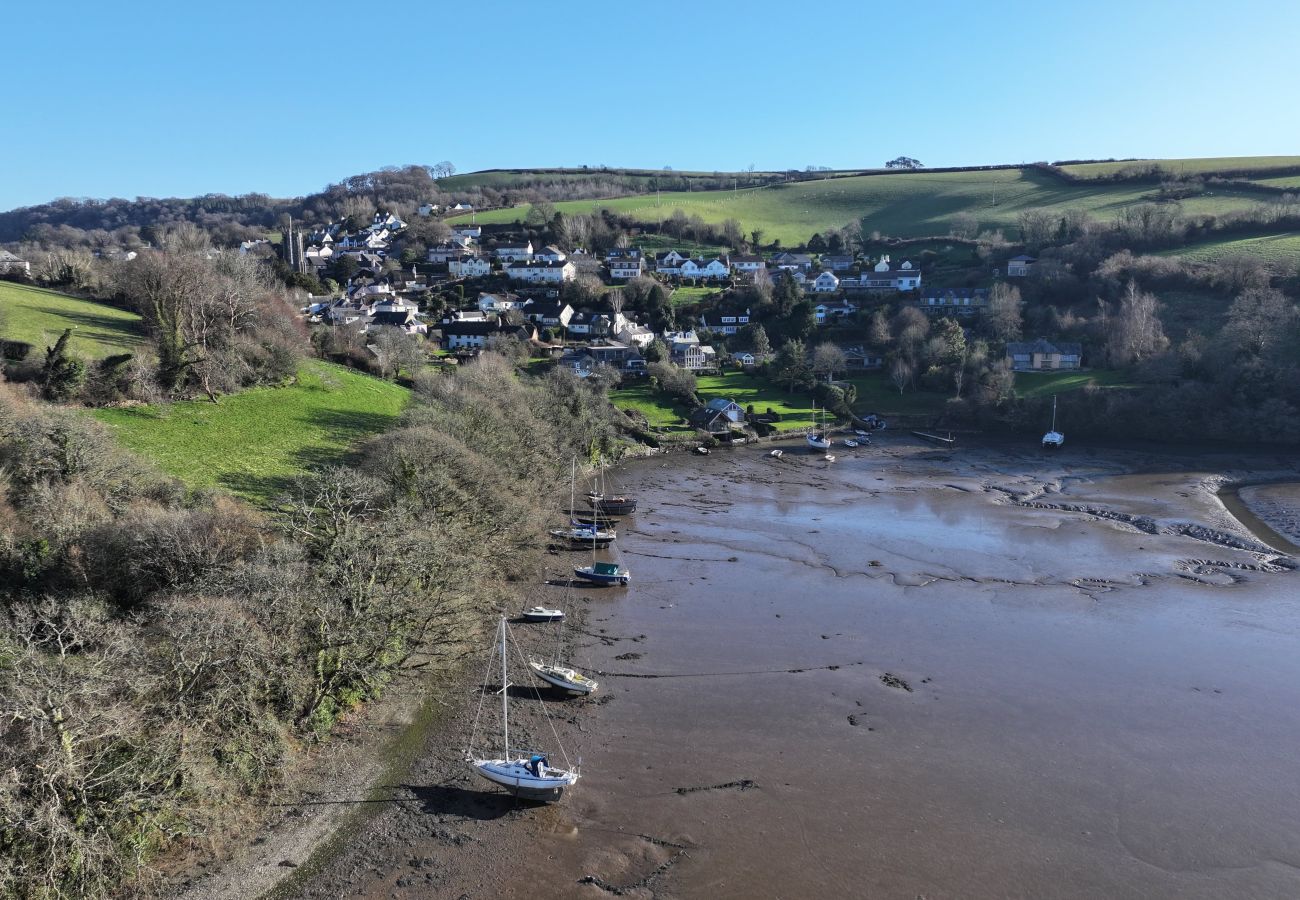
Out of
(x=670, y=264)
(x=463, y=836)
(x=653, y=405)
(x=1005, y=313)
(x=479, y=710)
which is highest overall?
(x=670, y=264)

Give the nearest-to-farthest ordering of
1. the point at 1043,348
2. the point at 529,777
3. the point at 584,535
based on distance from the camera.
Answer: the point at 529,777 < the point at 584,535 < the point at 1043,348

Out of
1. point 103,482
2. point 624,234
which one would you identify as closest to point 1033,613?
point 103,482

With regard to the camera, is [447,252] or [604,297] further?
[447,252]

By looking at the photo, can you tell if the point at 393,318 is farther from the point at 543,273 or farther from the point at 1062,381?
the point at 1062,381

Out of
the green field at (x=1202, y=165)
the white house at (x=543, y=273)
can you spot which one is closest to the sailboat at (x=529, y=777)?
the white house at (x=543, y=273)

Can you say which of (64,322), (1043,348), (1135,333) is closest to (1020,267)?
(1043,348)

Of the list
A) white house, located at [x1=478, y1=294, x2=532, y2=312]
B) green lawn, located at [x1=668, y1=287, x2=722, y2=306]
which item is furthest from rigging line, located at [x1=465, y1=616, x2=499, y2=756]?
green lawn, located at [x1=668, y1=287, x2=722, y2=306]
